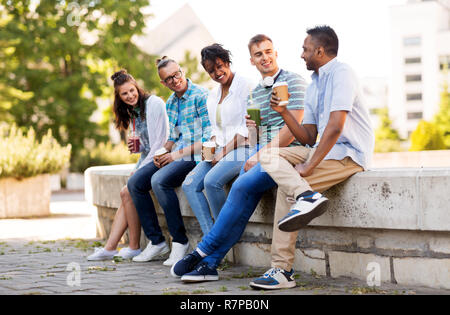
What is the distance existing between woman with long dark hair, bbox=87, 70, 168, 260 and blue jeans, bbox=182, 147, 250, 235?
0.81 metres

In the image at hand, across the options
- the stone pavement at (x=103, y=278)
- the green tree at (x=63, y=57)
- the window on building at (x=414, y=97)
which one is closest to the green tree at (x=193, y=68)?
the green tree at (x=63, y=57)

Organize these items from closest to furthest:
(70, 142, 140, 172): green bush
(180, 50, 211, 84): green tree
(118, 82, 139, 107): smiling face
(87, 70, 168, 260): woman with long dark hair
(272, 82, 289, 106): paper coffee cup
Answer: (272, 82, 289, 106): paper coffee cup, (87, 70, 168, 260): woman with long dark hair, (118, 82, 139, 107): smiling face, (70, 142, 140, 172): green bush, (180, 50, 211, 84): green tree

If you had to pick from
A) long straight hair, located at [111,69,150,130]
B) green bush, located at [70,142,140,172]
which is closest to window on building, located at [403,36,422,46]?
green bush, located at [70,142,140,172]

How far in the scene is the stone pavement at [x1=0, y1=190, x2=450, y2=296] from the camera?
169 inches

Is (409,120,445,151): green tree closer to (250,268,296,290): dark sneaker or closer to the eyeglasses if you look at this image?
the eyeglasses

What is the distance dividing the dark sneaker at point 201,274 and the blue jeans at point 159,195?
108 cm

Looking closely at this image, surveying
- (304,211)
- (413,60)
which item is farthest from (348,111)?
(413,60)

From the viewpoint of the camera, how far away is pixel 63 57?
2742cm

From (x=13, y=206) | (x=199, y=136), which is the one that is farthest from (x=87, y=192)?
(x=13, y=206)

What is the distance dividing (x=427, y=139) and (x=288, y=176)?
13.4 m

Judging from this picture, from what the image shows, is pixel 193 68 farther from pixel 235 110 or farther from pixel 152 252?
pixel 235 110

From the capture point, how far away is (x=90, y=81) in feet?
89.4
